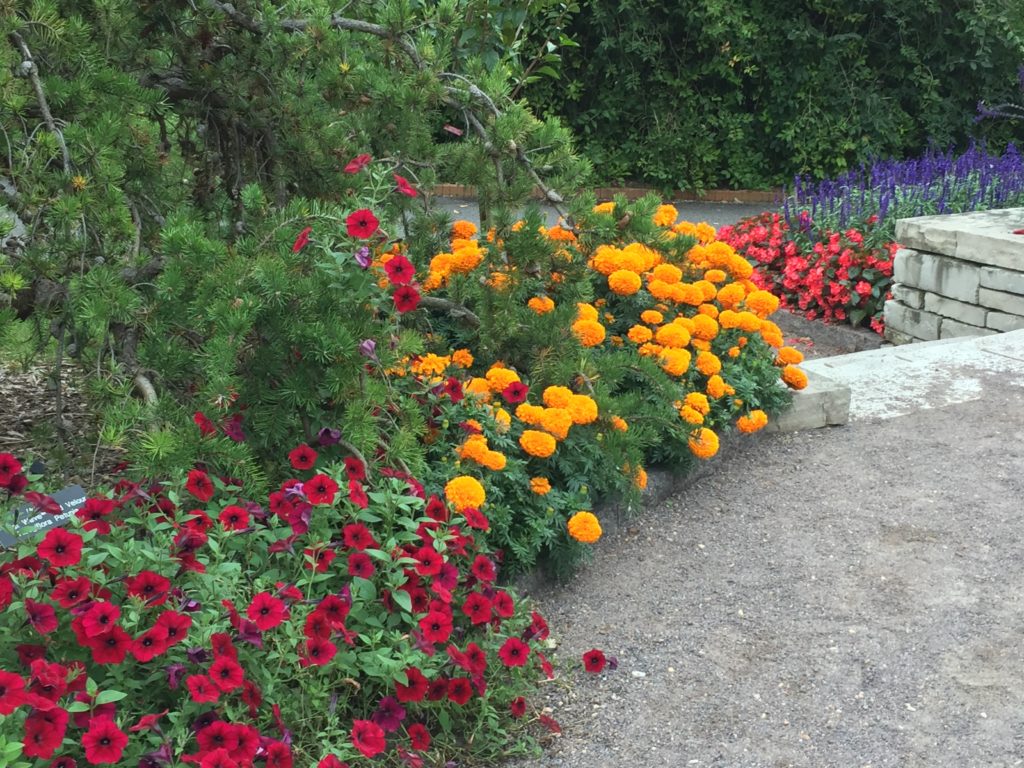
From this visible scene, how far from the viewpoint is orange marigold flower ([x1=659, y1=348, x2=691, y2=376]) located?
3592mm

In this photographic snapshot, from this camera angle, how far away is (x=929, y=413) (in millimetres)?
4398

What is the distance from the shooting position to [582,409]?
3.14 metres

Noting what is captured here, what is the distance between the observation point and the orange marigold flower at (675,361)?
3.59 metres

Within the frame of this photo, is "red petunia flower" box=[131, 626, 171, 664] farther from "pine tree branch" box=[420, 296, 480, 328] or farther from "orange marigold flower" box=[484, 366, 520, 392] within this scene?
"pine tree branch" box=[420, 296, 480, 328]

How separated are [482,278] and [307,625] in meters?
1.52

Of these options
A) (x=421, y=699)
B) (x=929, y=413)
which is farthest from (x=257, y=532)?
(x=929, y=413)

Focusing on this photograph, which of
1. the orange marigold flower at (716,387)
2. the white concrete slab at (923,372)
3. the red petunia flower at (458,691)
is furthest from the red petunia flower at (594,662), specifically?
the white concrete slab at (923,372)

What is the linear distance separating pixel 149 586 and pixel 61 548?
17 centimetres

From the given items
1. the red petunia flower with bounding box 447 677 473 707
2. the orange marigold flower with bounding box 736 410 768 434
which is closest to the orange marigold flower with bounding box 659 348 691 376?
the orange marigold flower with bounding box 736 410 768 434

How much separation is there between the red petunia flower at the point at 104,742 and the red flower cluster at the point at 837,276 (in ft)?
17.2

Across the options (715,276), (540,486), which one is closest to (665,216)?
(715,276)

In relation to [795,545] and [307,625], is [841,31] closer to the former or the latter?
[795,545]

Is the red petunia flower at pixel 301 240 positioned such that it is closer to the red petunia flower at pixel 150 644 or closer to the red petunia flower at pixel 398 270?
the red petunia flower at pixel 398 270

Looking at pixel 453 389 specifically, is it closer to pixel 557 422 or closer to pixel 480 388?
pixel 480 388
